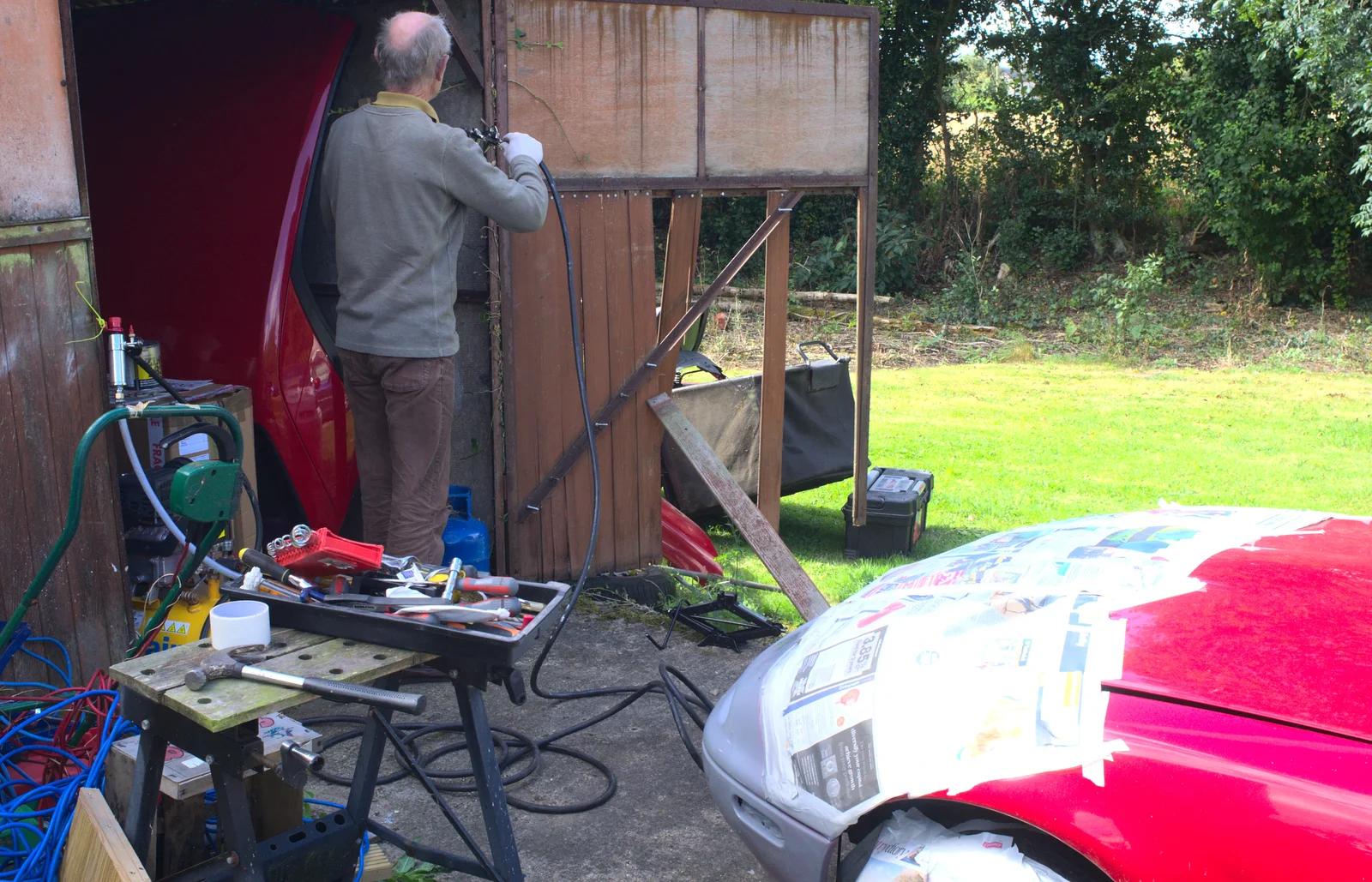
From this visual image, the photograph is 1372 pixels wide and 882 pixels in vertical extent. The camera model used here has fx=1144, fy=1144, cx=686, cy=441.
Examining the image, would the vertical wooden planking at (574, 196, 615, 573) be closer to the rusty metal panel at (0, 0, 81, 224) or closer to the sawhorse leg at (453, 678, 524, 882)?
the rusty metal panel at (0, 0, 81, 224)

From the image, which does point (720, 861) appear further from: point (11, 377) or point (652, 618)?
point (11, 377)

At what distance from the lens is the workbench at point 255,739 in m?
2.14

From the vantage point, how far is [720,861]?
10.3ft

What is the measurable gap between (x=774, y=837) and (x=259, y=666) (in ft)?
3.68

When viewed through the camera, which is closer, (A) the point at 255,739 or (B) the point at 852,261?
(A) the point at 255,739

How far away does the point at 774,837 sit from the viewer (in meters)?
2.45

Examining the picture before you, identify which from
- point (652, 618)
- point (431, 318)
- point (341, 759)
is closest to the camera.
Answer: point (341, 759)

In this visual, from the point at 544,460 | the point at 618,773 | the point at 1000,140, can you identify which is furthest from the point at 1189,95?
the point at 618,773

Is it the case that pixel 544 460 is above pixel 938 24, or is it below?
below

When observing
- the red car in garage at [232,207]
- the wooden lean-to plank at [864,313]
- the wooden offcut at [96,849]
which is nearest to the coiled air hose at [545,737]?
the wooden offcut at [96,849]

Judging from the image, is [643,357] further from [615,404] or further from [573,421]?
[573,421]

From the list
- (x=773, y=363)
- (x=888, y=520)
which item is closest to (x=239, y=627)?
(x=773, y=363)

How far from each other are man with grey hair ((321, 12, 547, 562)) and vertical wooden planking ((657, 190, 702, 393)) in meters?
1.24

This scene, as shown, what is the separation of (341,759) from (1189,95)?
61.0 feet
